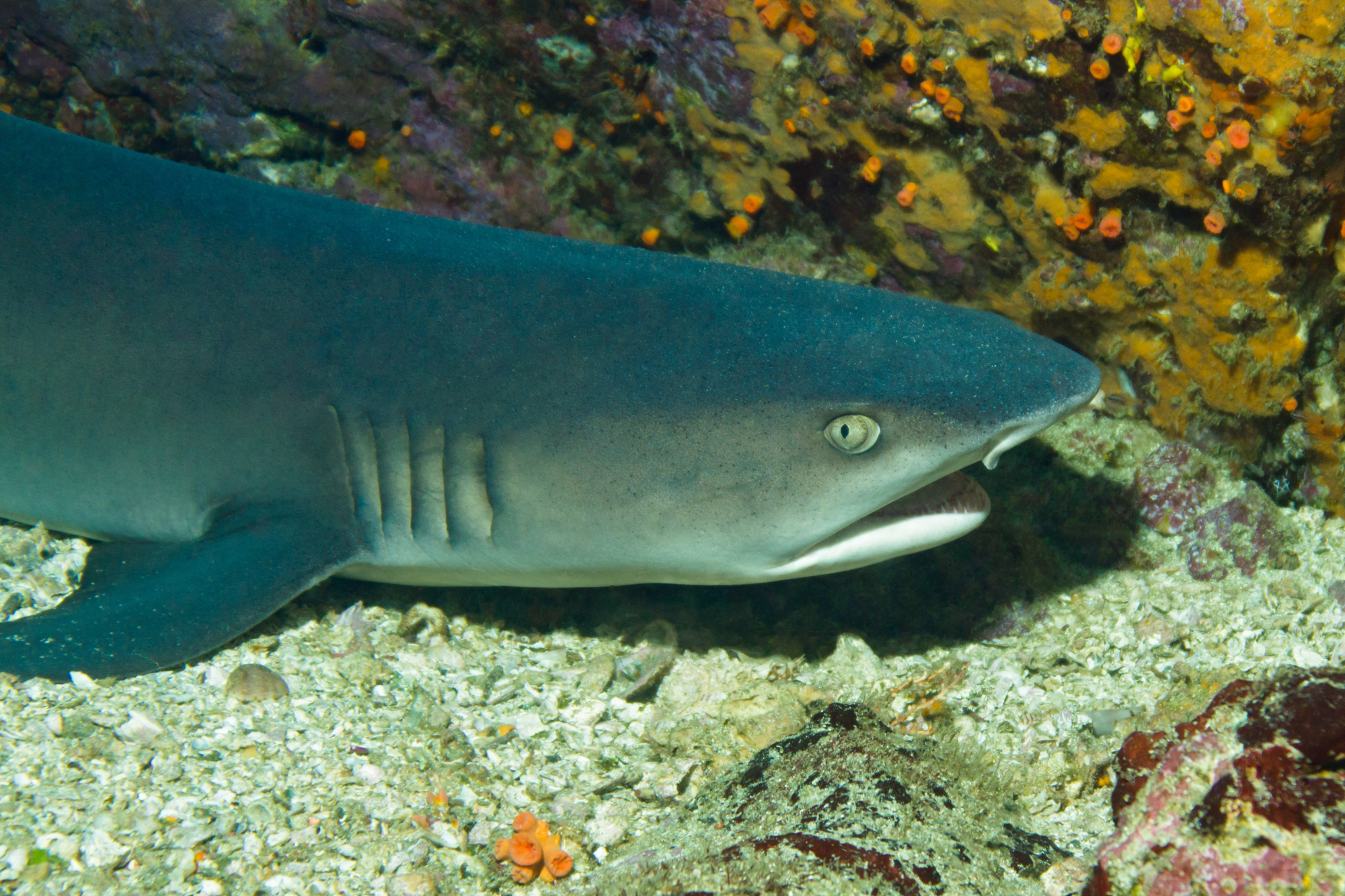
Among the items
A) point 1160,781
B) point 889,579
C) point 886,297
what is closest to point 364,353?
point 886,297

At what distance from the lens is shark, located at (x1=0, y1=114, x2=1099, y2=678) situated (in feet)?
7.02

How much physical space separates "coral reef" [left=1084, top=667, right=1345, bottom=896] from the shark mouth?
2.76ft

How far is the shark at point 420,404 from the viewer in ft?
7.02

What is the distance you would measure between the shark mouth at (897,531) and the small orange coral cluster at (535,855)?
0.91 m

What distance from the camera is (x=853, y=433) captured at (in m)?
2.08

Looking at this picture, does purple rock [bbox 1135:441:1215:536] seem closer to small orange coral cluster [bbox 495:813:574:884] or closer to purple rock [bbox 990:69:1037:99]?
purple rock [bbox 990:69:1037:99]

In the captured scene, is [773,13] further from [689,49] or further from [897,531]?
[897,531]

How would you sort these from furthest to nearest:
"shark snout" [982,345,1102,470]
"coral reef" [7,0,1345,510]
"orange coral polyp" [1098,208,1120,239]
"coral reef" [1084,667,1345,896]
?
"orange coral polyp" [1098,208,1120,239]
"coral reef" [7,0,1345,510]
"shark snout" [982,345,1102,470]
"coral reef" [1084,667,1345,896]

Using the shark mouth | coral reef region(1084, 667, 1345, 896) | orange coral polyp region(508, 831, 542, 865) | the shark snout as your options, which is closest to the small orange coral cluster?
orange coral polyp region(508, 831, 542, 865)

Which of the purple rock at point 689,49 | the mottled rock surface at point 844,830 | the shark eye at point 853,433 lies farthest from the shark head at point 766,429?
the purple rock at point 689,49

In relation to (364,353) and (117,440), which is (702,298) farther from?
(117,440)

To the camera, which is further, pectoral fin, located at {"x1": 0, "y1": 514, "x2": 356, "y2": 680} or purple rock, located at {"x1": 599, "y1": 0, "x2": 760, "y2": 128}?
purple rock, located at {"x1": 599, "y1": 0, "x2": 760, "y2": 128}

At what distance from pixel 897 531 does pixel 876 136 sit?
1648 mm

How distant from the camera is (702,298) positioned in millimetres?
2332
